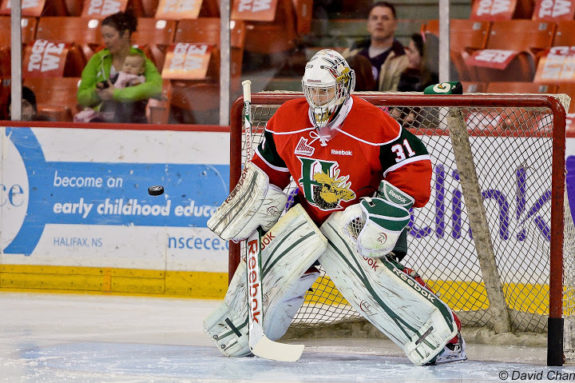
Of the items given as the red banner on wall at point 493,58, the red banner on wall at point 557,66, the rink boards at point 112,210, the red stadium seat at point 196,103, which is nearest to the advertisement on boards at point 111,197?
the rink boards at point 112,210

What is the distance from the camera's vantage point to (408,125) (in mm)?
4656

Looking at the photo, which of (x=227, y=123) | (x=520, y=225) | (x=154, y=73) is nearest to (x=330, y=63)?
(x=520, y=225)

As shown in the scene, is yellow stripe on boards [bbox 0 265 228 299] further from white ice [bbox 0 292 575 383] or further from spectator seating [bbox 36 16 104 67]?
spectator seating [bbox 36 16 104 67]

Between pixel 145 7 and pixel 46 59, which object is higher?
pixel 145 7

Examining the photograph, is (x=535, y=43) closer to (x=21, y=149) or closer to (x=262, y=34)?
(x=262, y=34)

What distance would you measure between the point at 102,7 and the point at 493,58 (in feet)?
7.04

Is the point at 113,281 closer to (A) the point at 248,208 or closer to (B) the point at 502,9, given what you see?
(A) the point at 248,208

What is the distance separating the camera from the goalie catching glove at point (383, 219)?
357cm

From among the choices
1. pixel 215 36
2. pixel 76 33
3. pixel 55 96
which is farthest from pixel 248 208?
pixel 76 33

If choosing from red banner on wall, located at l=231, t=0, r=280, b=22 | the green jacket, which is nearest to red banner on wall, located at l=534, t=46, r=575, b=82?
red banner on wall, located at l=231, t=0, r=280, b=22

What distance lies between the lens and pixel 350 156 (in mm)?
3662

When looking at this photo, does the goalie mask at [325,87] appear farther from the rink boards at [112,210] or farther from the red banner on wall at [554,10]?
the red banner on wall at [554,10]

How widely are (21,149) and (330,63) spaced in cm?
264

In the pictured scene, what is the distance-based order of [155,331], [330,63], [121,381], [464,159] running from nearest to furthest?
[121,381] < [330,63] < [464,159] < [155,331]
